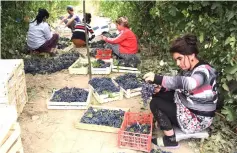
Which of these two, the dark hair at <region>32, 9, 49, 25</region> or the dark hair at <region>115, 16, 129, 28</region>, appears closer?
the dark hair at <region>115, 16, 129, 28</region>

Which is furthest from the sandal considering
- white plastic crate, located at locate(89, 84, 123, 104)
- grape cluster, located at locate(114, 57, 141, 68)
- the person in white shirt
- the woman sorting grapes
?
the person in white shirt

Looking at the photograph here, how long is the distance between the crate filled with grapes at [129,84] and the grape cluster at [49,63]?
127 cm

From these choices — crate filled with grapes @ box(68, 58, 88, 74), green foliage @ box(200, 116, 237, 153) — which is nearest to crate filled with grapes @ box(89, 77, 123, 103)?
crate filled with grapes @ box(68, 58, 88, 74)

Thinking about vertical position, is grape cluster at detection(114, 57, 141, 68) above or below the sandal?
above

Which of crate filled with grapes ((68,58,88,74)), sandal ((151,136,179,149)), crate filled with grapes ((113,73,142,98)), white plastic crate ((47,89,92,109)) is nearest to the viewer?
sandal ((151,136,179,149))

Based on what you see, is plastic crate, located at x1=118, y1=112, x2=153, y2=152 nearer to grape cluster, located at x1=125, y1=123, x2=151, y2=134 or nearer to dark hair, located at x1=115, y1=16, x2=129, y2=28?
grape cluster, located at x1=125, y1=123, x2=151, y2=134

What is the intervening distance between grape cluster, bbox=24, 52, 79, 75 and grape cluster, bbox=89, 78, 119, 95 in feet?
3.61

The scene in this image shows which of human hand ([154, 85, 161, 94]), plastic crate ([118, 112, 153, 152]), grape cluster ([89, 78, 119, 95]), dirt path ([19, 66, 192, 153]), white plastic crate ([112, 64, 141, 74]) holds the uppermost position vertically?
human hand ([154, 85, 161, 94])

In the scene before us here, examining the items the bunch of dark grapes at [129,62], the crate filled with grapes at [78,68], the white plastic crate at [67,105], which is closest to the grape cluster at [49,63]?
the crate filled with grapes at [78,68]

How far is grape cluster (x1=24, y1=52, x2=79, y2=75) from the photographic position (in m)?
6.12

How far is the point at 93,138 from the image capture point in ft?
13.6

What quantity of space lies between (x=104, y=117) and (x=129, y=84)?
108 centimetres

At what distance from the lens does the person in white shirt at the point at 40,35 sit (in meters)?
6.75

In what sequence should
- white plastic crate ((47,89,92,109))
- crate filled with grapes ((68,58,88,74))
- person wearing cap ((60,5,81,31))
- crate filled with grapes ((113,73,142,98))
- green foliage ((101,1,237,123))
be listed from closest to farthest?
green foliage ((101,1,237,123)), white plastic crate ((47,89,92,109)), crate filled with grapes ((113,73,142,98)), crate filled with grapes ((68,58,88,74)), person wearing cap ((60,5,81,31))
